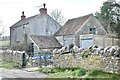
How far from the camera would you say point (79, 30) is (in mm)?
38156

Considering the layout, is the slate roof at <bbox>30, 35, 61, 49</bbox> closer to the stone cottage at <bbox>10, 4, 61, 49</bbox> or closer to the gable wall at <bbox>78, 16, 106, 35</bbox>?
the stone cottage at <bbox>10, 4, 61, 49</bbox>

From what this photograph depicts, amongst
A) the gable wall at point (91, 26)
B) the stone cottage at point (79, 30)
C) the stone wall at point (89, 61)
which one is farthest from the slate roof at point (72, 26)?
the stone wall at point (89, 61)

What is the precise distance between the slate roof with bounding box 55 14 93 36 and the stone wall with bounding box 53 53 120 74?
1870 cm

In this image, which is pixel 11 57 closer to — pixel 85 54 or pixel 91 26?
pixel 91 26

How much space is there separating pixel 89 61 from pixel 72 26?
975 inches

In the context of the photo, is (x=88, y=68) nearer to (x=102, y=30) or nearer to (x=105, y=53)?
(x=105, y=53)

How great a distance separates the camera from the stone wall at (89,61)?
1311cm

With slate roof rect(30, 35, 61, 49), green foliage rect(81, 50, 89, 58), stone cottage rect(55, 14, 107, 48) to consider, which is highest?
stone cottage rect(55, 14, 107, 48)

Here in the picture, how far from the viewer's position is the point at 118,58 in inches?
502

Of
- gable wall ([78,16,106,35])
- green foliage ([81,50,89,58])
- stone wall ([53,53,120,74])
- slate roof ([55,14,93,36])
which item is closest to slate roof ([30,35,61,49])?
slate roof ([55,14,93,36])

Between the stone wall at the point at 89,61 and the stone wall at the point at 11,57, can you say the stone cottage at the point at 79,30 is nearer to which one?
the stone wall at the point at 11,57

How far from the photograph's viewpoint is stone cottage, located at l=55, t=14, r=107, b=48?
37.7m

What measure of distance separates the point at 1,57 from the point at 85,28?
1322 cm

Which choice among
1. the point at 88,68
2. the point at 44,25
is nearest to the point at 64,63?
the point at 88,68
